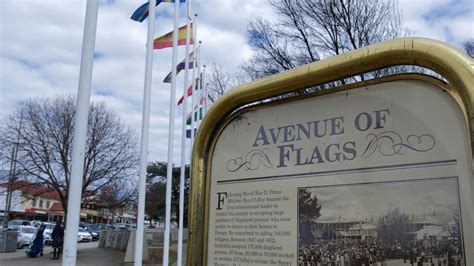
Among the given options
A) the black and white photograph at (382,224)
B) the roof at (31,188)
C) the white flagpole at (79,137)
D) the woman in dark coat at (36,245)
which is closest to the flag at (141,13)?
the white flagpole at (79,137)

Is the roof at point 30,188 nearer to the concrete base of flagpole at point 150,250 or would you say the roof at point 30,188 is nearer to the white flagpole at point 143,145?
the concrete base of flagpole at point 150,250

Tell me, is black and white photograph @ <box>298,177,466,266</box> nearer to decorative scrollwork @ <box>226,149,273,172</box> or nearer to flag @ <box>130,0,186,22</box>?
decorative scrollwork @ <box>226,149,273,172</box>

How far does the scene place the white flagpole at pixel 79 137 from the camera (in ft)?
11.7

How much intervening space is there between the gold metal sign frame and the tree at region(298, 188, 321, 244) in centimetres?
49

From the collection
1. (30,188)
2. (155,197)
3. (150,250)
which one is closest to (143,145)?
(150,250)

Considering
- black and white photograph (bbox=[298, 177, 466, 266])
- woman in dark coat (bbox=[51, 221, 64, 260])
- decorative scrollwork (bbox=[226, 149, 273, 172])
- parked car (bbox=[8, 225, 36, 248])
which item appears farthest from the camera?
parked car (bbox=[8, 225, 36, 248])

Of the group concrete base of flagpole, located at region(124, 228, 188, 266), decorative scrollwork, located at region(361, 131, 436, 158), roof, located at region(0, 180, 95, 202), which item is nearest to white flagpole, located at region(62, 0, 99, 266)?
decorative scrollwork, located at region(361, 131, 436, 158)

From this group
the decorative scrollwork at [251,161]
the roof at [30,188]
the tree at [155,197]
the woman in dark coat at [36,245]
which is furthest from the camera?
the tree at [155,197]

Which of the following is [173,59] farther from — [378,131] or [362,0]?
[378,131]

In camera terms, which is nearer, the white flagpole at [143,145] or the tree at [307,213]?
the tree at [307,213]

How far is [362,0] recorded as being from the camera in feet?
44.1

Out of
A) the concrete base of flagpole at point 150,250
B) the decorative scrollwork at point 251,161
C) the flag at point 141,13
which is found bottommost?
the concrete base of flagpole at point 150,250

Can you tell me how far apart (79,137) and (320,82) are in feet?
7.77

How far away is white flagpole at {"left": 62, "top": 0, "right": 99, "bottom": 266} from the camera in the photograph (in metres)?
3.56
